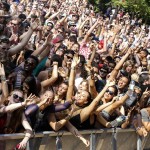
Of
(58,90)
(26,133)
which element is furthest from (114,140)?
(26,133)

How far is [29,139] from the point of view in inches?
236

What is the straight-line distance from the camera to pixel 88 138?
6867 mm

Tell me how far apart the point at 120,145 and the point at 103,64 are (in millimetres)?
3057

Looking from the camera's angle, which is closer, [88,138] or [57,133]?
[57,133]

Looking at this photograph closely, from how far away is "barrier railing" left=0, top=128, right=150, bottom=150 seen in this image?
5.86 metres

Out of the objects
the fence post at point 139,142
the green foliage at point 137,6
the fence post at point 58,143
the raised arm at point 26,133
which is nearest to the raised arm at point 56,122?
the fence post at point 58,143

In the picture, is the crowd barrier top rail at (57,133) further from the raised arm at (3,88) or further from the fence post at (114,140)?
the raised arm at (3,88)

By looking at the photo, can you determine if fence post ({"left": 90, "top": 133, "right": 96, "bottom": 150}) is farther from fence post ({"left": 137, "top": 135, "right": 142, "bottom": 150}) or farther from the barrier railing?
fence post ({"left": 137, "top": 135, "right": 142, "bottom": 150})

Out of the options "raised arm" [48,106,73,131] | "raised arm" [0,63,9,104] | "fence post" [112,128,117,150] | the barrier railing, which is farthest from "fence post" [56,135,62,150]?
"fence post" [112,128,117,150]

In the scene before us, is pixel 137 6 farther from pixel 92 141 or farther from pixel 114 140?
pixel 92 141

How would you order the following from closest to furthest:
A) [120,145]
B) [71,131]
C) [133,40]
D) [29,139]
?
[29,139], [71,131], [120,145], [133,40]

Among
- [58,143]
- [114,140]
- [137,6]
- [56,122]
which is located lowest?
[137,6]

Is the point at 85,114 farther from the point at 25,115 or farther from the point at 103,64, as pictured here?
the point at 103,64

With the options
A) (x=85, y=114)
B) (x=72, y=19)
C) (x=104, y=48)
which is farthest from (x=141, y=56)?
(x=85, y=114)
